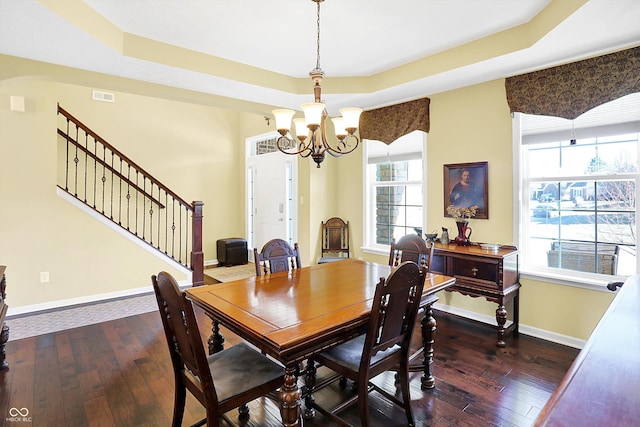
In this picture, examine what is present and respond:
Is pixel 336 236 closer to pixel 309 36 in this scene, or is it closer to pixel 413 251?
pixel 413 251

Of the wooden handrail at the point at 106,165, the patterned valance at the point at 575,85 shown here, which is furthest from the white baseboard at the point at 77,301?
the patterned valance at the point at 575,85

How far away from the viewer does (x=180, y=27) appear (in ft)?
9.16

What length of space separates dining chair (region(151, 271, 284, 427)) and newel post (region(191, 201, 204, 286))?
3.17 metres

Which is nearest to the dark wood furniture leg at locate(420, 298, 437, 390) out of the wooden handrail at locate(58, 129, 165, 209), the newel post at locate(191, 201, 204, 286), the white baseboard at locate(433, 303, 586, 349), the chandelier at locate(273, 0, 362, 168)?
the chandelier at locate(273, 0, 362, 168)

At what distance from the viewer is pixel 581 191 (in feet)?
10.0

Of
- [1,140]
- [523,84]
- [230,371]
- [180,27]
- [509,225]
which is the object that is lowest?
[230,371]

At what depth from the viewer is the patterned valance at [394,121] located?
4.03 m

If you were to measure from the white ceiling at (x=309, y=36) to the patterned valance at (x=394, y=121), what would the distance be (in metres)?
0.31

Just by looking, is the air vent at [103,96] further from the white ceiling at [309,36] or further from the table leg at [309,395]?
the table leg at [309,395]

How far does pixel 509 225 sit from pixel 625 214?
881 mm

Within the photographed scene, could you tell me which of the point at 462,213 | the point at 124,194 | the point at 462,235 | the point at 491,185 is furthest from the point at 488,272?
Result: the point at 124,194

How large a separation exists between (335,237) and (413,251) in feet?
7.03

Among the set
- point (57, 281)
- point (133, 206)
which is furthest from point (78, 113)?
point (57, 281)

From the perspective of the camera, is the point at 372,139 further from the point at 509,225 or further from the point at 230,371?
the point at 230,371
